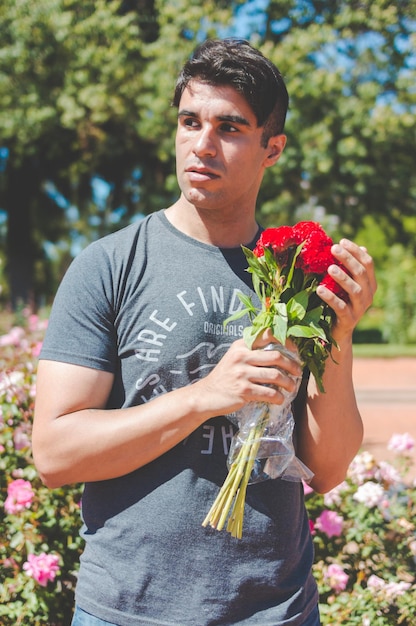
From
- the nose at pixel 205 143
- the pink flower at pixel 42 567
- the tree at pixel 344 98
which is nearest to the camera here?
the nose at pixel 205 143

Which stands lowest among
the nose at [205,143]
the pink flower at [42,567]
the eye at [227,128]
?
the pink flower at [42,567]

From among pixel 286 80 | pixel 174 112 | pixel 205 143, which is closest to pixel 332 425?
pixel 205 143

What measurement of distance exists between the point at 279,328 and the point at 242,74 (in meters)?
0.70

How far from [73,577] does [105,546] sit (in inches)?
53.0

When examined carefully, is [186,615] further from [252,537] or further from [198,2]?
[198,2]

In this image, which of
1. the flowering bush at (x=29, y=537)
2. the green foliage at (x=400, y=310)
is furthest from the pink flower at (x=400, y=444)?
the green foliage at (x=400, y=310)

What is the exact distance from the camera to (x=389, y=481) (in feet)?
Answer: 10.4

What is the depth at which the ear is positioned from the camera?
6.36 feet

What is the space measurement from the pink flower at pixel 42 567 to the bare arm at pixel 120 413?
110cm

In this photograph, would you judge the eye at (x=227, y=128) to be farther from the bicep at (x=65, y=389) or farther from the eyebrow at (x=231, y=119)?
the bicep at (x=65, y=389)

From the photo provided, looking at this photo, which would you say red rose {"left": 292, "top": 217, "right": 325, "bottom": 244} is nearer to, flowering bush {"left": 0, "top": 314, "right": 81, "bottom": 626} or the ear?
the ear

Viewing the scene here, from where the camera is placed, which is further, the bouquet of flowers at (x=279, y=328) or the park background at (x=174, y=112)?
the park background at (x=174, y=112)

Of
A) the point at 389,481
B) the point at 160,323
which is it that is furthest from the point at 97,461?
the point at 389,481

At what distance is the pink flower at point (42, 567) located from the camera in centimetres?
250
